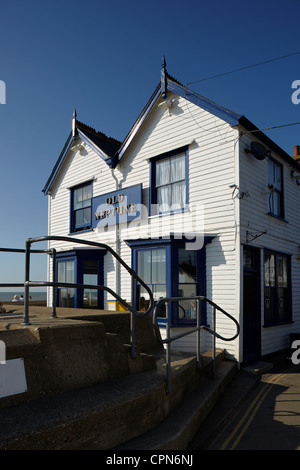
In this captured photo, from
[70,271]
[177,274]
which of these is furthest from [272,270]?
[70,271]

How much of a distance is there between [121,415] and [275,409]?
347 centimetres

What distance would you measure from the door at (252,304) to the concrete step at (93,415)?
5031mm

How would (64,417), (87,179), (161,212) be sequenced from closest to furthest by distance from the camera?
(64,417) < (161,212) < (87,179)

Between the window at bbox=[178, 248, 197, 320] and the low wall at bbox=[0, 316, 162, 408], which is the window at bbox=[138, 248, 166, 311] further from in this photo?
the low wall at bbox=[0, 316, 162, 408]

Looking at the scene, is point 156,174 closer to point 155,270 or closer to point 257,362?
point 155,270

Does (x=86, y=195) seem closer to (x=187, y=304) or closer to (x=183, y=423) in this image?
(x=187, y=304)

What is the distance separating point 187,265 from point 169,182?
2678 mm

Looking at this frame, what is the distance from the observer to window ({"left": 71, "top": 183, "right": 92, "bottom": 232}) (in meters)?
13.5

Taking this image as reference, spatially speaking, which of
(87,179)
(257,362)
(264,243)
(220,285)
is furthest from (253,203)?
(87,179)

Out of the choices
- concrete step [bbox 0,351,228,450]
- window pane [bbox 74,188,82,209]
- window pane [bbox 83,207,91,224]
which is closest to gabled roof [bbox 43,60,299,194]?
window pane [bbox 74,188,82,209]

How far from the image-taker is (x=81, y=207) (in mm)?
13773

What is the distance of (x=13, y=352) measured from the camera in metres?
3.48

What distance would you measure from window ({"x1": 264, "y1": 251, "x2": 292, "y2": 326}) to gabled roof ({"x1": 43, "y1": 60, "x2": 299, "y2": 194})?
11.2 feet
